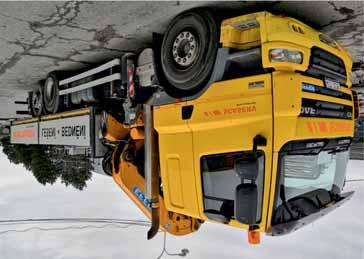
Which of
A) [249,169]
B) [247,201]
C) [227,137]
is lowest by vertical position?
[247,201]

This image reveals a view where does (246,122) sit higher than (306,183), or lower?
higher

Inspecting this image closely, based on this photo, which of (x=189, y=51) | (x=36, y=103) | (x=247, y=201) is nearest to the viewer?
(x=247, y=201)

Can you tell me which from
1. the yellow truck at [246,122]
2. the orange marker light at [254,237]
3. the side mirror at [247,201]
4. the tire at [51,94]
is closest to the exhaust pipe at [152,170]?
the yellow truck at [246,122]

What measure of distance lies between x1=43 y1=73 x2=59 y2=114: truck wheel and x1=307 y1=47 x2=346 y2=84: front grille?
3746mm

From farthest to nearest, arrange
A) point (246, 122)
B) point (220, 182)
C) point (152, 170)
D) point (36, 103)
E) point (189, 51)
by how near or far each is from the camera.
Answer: point (36, 103)
point (152, 170)
point (189, 51)
point (220, 182)
point (246, 122)

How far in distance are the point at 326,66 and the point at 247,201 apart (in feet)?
4.14

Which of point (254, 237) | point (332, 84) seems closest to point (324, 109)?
point (332, 84)

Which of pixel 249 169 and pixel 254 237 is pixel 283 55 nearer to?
pixel 249 169

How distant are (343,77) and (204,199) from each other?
62.5 inches

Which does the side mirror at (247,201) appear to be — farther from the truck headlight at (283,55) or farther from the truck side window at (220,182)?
the truck headlight at (283,55)

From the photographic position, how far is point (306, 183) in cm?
265

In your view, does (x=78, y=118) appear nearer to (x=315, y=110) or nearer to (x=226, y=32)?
(x=226, y=32)

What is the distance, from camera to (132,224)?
9180mm

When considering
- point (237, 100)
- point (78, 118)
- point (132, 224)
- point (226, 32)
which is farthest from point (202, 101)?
point (132, 224)
